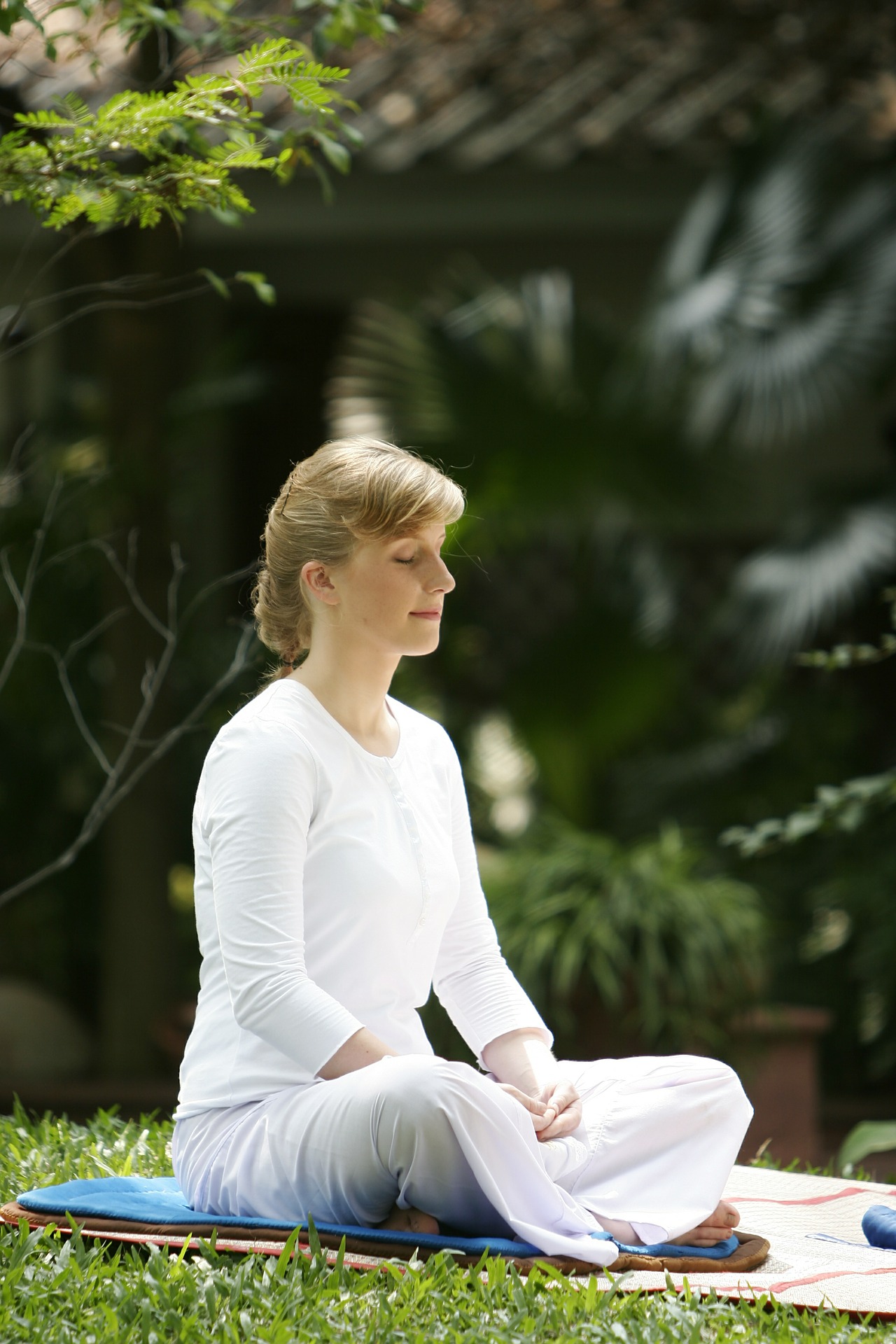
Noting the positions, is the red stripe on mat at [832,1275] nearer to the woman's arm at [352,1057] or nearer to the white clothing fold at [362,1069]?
the white clothing fold at [362,1069]

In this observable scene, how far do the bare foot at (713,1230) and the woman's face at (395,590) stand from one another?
977 mm

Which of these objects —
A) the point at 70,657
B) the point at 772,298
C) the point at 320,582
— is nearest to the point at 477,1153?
the point at 320,582

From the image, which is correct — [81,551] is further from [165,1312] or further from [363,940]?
[165,1312]

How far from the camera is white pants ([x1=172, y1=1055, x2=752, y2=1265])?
2166mm

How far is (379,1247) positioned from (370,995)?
1.23 ft

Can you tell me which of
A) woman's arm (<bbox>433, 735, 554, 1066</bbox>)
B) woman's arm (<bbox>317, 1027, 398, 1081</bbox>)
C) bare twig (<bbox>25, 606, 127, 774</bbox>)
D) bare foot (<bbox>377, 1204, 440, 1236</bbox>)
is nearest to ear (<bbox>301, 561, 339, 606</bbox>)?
woman's arm (<bbox>433, 735, 554, 1066</bbox>)

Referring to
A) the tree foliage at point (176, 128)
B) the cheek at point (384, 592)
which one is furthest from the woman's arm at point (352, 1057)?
the tree foliage at point (176, 128)

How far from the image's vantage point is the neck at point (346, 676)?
8.40 ft

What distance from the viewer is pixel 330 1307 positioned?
204 cm

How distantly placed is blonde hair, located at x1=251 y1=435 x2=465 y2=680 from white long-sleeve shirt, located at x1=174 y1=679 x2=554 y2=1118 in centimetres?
20

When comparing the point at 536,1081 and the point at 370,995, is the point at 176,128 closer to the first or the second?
the point at 370,995

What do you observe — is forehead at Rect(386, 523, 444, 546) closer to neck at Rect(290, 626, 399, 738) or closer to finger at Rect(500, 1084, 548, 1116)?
neck at Rect(290, 626, 399, 738)

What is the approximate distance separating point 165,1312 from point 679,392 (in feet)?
11.9

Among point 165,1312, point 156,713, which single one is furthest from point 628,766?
point 165,1312
